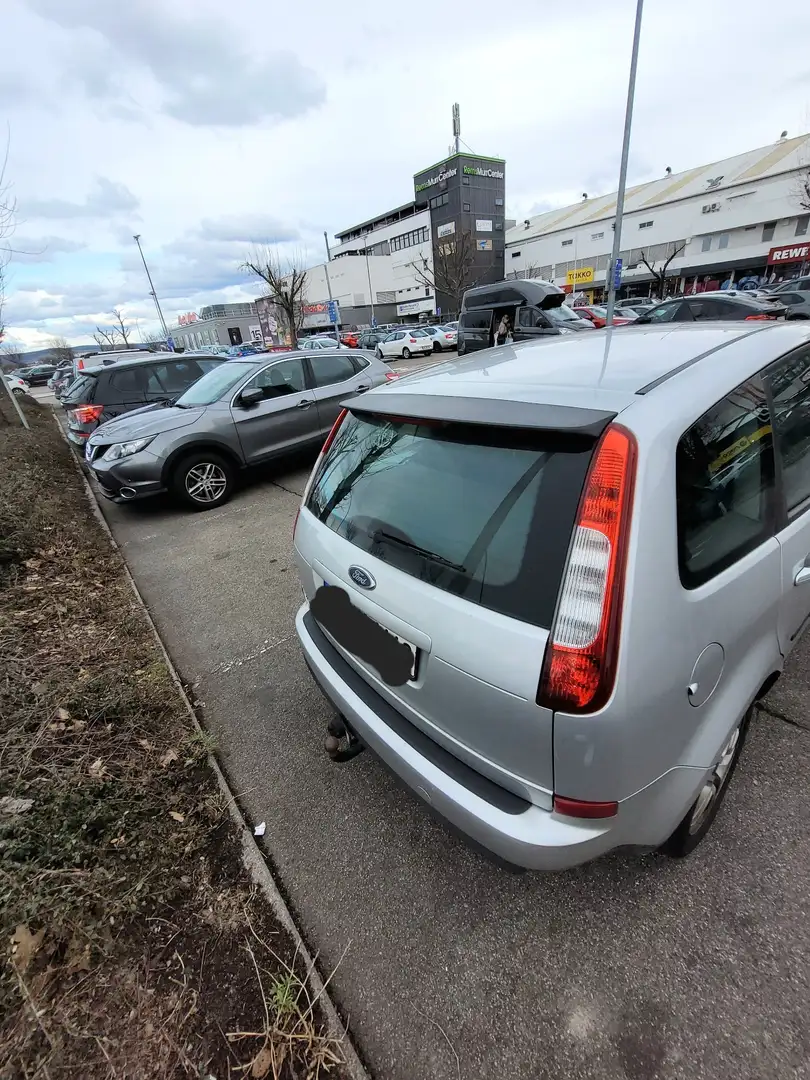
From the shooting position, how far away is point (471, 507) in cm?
143

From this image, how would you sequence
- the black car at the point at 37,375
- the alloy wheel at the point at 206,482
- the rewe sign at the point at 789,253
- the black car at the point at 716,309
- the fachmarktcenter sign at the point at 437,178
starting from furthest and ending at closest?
the fachmarktcenter sign at the point at 437,178 → the black car at the point at 37,375 → the rewe sign at the point at 789,253 → the black car at the point at 716,309 → the alloy wheel at the point at 206,482

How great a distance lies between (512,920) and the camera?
5.41ft

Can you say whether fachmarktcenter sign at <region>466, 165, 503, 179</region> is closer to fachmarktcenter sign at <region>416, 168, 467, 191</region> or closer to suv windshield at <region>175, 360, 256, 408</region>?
fachmarktcenter sign at <region>416, 168, 467, 191</region>

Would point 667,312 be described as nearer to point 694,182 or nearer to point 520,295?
point 520,295

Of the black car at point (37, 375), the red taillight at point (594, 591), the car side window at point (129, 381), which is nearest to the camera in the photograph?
Answer: the red taillight at point (594, 591)

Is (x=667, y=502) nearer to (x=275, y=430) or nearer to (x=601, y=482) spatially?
(x=601, y=482)

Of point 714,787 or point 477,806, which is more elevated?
point 477,806

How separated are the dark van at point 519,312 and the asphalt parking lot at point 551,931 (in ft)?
41.6

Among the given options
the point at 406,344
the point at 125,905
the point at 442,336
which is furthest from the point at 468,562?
the point at 442,336

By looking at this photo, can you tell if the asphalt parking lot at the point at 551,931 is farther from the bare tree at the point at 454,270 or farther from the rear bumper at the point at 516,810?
the bare tree at the point at 454,270

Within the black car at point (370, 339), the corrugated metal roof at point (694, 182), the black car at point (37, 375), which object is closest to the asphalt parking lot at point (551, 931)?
the black car at point (370, 339)

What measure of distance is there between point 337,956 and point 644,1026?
3.09ft

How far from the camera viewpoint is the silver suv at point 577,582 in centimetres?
113

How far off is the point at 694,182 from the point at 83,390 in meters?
60.0
